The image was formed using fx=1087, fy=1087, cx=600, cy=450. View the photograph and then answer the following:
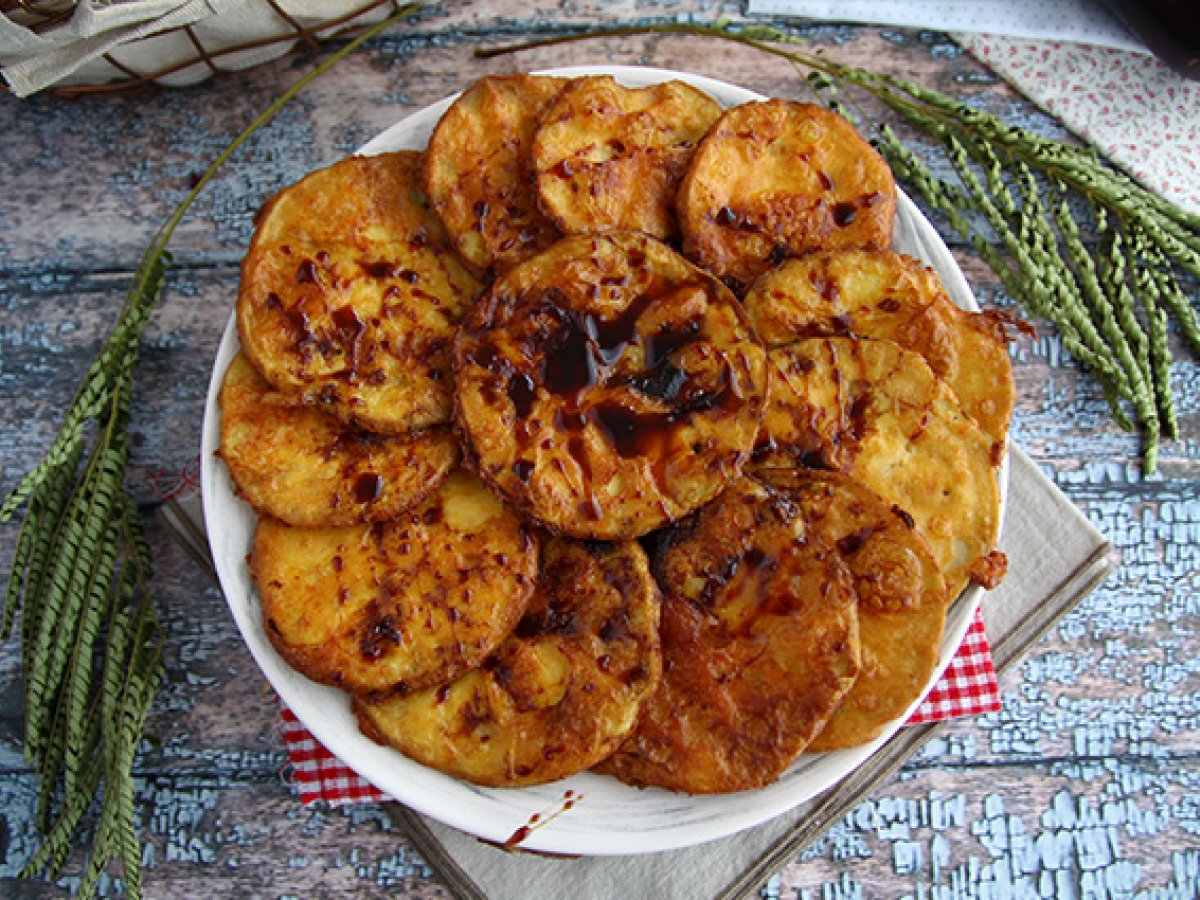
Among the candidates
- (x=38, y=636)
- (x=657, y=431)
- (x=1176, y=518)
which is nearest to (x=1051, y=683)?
(x=1176, y=518)

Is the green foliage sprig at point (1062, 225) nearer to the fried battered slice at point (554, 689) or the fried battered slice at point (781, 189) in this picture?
the fried battered slice at point (781, 189)

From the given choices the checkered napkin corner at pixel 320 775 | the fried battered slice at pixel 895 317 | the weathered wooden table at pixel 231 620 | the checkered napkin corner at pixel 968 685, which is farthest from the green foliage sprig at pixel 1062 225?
the checkered napkin corner at pixel 320 775

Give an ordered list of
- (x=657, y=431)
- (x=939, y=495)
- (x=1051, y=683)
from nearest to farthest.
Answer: (x=657, y=431), (x=939, y=495), (x=1051, y=683)

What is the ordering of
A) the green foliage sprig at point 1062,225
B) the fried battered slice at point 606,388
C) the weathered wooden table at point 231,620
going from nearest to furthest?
1. the fried battered slice at point 606,388
2. the green foliage sprig at point 1062,225
3. the weathered wooden table at point 231,620

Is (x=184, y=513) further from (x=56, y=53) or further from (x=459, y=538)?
(x=56, y=53)

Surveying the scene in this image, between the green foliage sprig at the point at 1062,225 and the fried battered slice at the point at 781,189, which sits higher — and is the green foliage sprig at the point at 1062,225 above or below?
below

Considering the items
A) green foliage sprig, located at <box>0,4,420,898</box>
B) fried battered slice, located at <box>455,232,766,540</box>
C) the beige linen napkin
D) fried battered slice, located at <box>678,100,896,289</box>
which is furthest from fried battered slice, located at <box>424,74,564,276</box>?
the beige linen napkin

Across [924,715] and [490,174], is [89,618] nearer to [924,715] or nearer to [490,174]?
Answer: [490,174]

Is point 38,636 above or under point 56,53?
under
